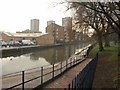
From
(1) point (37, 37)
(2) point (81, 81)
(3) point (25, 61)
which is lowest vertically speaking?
(3) point (25, 61)

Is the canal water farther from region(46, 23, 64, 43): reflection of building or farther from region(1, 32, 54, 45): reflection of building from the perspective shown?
region(46, 23, 64, 43): reflection of building

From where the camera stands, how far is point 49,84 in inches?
526

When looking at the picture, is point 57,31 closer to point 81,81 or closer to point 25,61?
point 25,61

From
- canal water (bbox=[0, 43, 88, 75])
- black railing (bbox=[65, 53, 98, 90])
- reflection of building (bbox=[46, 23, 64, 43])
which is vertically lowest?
canal water (bbox=[0, 43, 88, 75])

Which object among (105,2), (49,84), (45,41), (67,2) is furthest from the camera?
(45,41)

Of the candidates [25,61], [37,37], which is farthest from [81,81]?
[37,37]

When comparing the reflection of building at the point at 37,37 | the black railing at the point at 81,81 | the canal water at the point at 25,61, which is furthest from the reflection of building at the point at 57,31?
the black railing at the point at 81,81

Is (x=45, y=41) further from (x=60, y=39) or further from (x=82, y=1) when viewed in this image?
(x=82, y=1)

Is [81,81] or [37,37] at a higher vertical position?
[37,37]

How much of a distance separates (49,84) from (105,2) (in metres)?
10.6

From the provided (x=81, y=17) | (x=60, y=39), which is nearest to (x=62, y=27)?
(x=60, y=39)

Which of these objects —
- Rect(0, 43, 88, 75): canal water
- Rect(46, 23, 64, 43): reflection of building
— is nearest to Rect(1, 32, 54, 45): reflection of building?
Rect(46, 23, 64, 43): reflection of building

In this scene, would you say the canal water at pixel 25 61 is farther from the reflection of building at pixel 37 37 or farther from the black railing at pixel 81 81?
the reflection of building at pixel 37 37

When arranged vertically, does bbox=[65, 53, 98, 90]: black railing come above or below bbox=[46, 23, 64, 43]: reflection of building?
below
